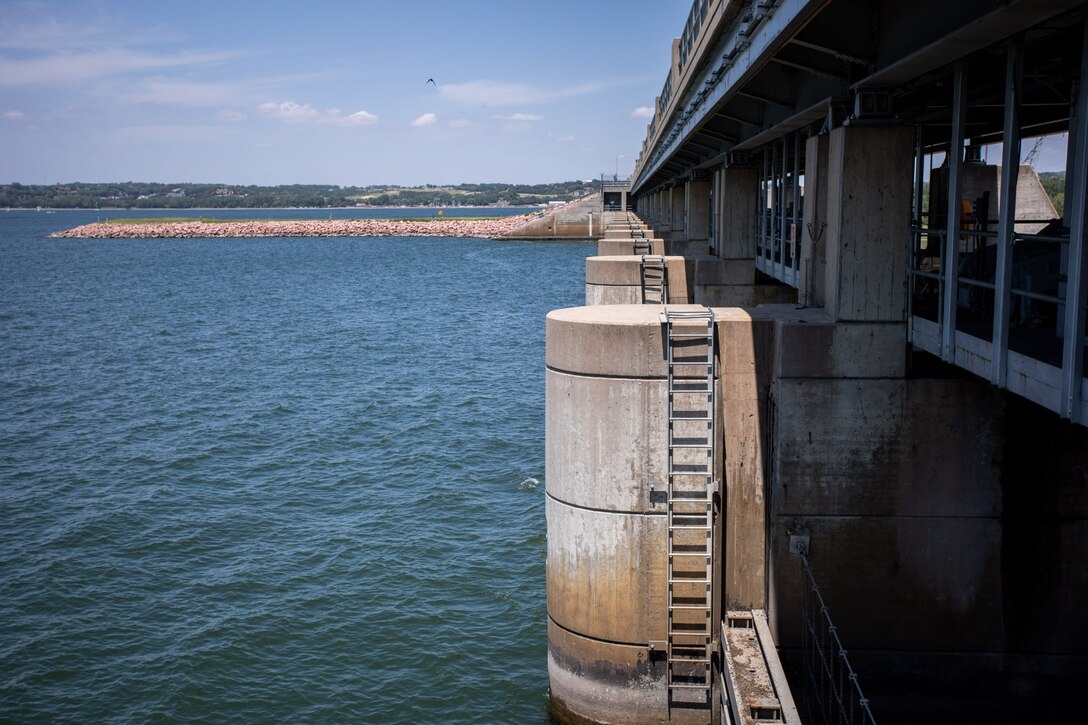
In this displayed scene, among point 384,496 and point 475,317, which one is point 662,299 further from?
point 475,317

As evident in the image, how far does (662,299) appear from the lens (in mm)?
22266

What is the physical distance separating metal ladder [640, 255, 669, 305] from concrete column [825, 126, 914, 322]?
11269mm

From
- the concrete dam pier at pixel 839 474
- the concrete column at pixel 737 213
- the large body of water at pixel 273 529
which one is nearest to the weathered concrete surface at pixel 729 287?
the concrete column at pixel 737 213

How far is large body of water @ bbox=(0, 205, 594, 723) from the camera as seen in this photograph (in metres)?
14.5

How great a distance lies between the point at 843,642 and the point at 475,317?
143ft

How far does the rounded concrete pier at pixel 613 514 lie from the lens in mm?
11531

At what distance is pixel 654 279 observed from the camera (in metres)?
22.7

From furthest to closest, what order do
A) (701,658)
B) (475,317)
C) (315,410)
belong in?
(475,317)
(315,410)
(701,658)

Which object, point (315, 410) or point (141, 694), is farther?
point (315, 410)

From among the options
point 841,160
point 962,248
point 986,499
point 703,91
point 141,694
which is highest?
point 703,91

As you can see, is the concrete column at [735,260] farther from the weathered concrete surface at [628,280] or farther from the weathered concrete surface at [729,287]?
the weathered concrete surface at [628,280]

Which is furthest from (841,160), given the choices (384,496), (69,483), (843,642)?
(69,483)

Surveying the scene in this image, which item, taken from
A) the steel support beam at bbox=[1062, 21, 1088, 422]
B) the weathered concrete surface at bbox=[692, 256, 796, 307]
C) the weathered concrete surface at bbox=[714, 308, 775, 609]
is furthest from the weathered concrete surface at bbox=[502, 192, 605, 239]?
the steel support beam at bbox=[1062, 21, 1088, 422]

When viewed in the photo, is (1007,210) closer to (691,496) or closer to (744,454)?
(744,454)
